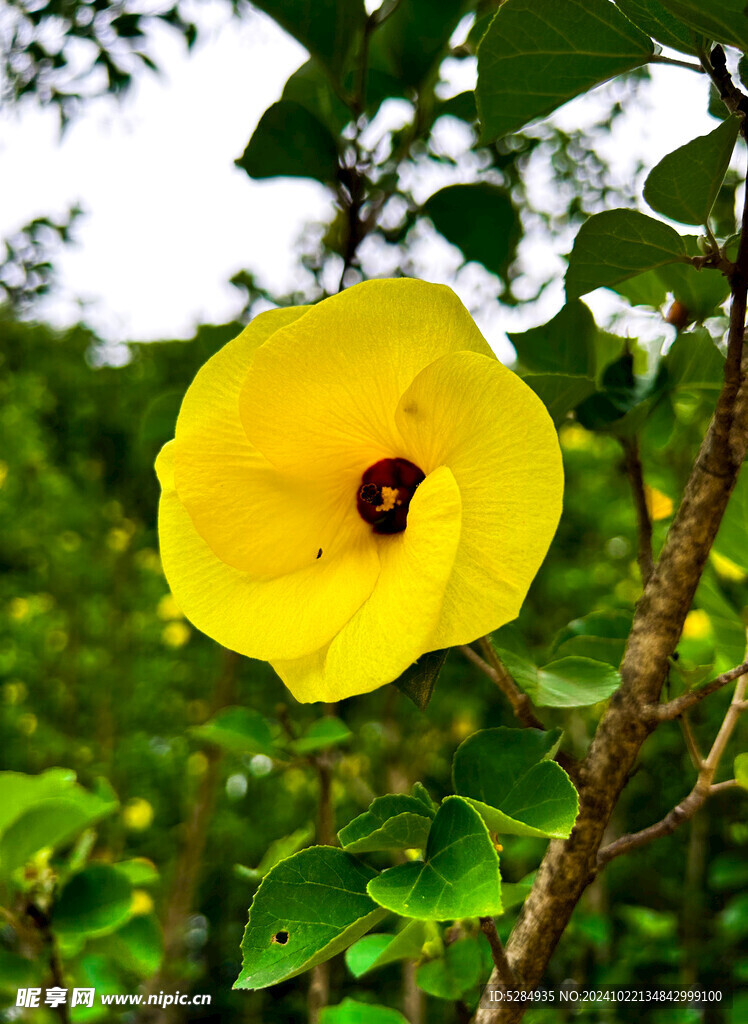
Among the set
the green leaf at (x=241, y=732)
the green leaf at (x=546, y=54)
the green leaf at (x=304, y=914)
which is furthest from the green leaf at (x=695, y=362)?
the green leaf at (x=241, y=732)

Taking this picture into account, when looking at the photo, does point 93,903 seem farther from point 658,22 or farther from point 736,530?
point 658,22

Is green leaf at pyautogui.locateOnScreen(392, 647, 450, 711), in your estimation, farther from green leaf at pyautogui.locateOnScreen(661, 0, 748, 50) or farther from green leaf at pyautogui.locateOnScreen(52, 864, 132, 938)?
green leaf at pyautogui.locateOnScreen(52, 864, 132, 938)

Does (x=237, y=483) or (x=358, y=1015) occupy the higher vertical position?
(x=237, y=483)

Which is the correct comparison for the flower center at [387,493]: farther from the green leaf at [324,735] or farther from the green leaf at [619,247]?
the green leaf at [324,735]

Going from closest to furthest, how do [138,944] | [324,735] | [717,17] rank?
[717,17] → [324,735] → [138,944]

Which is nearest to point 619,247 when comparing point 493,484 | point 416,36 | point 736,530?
point 493,484

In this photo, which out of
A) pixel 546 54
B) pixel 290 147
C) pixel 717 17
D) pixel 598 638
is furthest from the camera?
pixel 290 147
